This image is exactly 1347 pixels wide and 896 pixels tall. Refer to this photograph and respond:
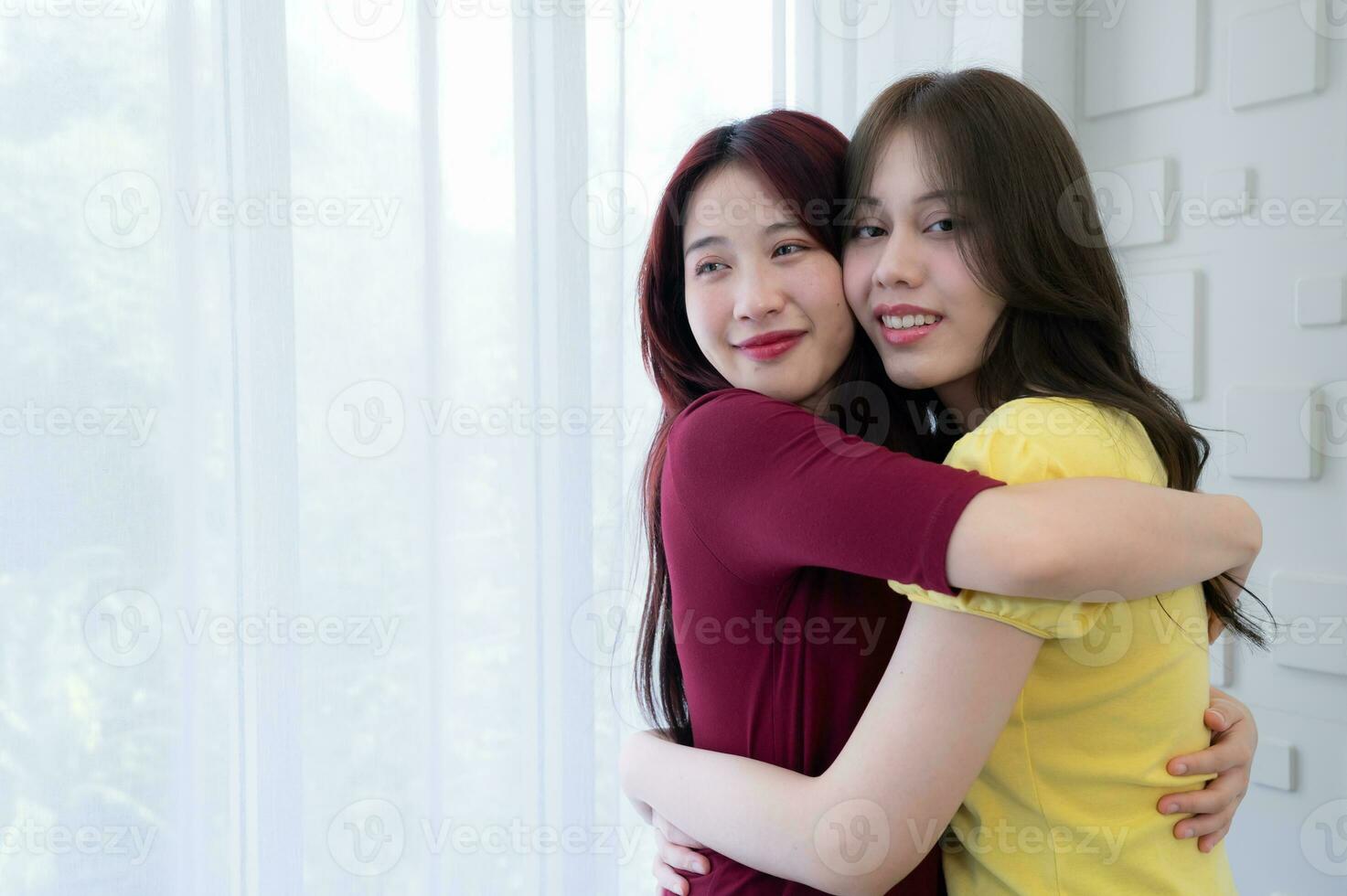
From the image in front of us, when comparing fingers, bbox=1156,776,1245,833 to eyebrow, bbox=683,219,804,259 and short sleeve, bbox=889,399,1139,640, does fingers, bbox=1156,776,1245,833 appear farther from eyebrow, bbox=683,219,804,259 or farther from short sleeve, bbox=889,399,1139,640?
eyebrow, bbox=683,219,804,259

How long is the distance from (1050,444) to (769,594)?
0.28 m

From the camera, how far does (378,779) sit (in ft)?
4.27

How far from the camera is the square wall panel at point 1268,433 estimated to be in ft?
4.80

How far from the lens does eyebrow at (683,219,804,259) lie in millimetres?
990

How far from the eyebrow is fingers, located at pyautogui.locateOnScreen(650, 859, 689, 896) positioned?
67 centimetres

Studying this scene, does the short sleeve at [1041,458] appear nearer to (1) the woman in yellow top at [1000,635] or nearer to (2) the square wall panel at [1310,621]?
(1) the woman in yellow top at [1000,635]

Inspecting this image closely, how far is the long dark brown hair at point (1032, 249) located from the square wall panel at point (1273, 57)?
80 centimetres

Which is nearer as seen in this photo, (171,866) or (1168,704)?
(1168,704)

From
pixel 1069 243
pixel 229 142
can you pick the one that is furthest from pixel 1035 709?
pixel 229 142

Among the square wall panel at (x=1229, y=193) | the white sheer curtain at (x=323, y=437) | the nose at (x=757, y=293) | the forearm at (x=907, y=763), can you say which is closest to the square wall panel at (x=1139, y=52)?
the square wall panel at (x=1229, y=193)

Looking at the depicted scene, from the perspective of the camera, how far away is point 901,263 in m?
0.92

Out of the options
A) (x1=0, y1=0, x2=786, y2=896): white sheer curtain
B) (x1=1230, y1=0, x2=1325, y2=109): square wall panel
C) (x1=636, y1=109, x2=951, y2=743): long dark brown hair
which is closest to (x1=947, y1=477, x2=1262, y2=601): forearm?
(x1=636, y1=109, x2=951, y2=743): long dark brown hair

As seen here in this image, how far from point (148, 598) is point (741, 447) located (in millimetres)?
817

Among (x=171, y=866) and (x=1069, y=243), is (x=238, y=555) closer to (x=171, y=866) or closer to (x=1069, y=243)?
(x=171, y=866)
